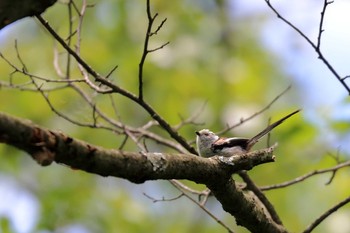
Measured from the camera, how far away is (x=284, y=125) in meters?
6.60

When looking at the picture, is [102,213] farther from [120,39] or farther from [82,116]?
[120,39]

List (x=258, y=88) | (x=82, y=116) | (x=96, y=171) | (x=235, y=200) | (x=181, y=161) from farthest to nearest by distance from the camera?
(x=258, y=88)
(x=82, y=116)
(x=235, y=200)
(x=181, y=161)
(x=96, y=171)

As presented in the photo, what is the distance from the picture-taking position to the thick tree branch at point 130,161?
2.14 m

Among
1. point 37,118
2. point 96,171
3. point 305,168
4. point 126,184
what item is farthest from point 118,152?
point 126,184

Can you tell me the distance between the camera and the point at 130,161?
243cm

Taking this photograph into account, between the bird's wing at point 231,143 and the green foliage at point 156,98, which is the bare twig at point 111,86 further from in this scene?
the green foliage at point 156,98

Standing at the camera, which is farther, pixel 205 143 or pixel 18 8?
pixel 205 143

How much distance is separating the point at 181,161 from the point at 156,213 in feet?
26.2

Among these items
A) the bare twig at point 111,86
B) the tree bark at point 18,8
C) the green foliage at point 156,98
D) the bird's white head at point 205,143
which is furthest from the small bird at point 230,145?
the green foliage at point 156,98

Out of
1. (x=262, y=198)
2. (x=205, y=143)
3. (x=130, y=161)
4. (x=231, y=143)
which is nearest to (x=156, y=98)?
(x=262, y=198)

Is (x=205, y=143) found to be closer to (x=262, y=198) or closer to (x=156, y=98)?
(x=262, y=198)

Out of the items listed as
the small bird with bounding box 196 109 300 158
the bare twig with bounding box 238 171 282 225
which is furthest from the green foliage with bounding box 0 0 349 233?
the small bird with bounding box 196 109 300 158

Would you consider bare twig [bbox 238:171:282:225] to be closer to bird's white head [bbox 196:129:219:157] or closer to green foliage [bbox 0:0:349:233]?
bird's white head [bbox 196:129:219:157]

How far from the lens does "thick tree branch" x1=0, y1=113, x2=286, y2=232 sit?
2.14 metres
